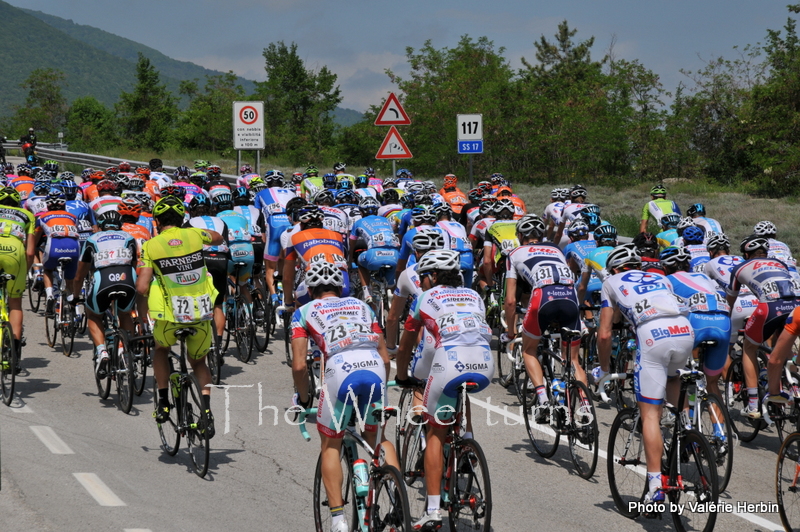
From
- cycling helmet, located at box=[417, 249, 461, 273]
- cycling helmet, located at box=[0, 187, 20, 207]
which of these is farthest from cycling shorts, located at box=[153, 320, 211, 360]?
cycling helmet, located at box=[0, 187, 20, 207]

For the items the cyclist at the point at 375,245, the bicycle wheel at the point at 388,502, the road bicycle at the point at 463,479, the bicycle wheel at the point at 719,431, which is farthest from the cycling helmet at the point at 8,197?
the bicycle wheel at the point at 719,431

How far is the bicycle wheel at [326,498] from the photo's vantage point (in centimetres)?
630

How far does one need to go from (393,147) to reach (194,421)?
1205 cm

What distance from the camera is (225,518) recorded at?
723cm

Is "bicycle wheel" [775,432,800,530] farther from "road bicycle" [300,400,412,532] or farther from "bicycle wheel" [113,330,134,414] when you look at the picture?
"bicycle wheel" [113,330,134,414]

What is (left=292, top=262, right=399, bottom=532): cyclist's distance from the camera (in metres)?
6.14

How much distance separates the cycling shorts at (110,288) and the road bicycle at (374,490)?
206 inches

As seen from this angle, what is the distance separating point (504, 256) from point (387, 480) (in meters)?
7.63

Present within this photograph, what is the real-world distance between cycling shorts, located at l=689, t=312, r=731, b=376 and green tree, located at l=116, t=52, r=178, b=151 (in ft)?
228

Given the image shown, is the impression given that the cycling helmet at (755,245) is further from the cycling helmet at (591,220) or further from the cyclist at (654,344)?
the cyclist at (654,344)

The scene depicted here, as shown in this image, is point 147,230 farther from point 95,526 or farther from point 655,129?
point 655,129

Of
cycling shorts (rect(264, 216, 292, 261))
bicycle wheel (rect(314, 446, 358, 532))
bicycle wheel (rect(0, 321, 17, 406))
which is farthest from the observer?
cycling shorts (rect(264, 216, 292, 261))

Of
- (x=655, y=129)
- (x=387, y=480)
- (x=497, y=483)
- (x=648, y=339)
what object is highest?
(x=655, y=129)

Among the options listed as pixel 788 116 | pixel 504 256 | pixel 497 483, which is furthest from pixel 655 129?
pixel 497 483
